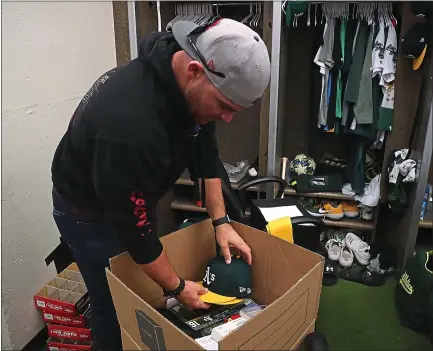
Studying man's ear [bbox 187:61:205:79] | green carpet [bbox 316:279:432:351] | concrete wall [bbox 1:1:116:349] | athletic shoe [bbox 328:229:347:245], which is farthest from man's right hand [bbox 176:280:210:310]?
athletic shoe [bbox 328:229:347:245]

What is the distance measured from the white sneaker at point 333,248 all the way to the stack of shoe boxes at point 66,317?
1.50m

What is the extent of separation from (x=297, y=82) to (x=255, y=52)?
1845mm

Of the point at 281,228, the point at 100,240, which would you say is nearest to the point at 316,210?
the point at 281,228

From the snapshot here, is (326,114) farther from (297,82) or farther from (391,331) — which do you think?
(391,331)

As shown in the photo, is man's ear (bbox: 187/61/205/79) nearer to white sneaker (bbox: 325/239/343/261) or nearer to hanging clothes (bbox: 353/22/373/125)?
hanging clothes (bbox: 353/22/373/125)

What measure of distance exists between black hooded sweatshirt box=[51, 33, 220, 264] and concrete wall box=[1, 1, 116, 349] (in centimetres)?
67

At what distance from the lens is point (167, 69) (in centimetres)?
94

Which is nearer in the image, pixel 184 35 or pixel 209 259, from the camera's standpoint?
pixel 184 35

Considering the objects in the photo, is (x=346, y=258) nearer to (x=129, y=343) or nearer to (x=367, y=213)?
(x=367, y=213)

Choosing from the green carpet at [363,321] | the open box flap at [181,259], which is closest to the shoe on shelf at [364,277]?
the green carpet at [363,321]

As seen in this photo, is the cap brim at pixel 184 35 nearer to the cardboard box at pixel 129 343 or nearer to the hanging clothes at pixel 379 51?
the cardboard box at pixel 129 343

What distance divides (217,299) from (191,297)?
12 cm

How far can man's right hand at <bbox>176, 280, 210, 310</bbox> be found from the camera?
1.12 meters

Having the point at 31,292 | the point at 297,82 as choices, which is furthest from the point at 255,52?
the point at 297,82
